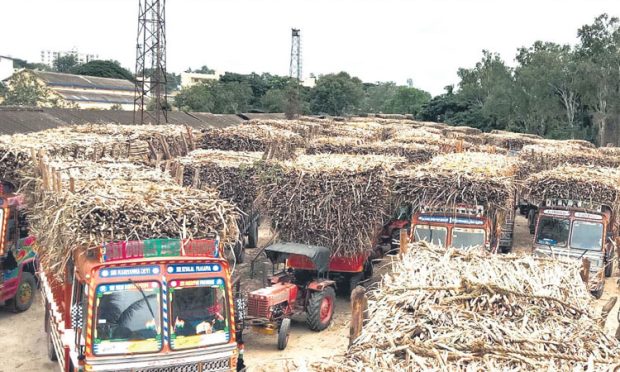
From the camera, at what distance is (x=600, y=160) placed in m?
25.8

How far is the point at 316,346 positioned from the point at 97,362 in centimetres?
554

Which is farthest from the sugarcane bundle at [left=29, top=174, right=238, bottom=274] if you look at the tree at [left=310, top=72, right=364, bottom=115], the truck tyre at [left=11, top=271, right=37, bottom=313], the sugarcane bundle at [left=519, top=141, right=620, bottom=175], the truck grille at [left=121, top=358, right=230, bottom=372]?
the tree at [left=310, top=72, right=364, bottom=115]

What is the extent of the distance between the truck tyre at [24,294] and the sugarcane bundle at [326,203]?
539 centimetres

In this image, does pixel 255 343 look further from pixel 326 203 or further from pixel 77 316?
pixel 77 316

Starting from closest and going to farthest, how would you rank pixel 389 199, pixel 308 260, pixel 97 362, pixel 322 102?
pixel 97 362, pixel 308 260, pixel 389 199, pixel 322 102

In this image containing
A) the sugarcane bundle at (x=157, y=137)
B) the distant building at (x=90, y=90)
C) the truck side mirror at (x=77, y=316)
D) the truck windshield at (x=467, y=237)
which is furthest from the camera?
the distant building at (x=90, y=90)

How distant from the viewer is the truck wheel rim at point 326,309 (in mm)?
12914

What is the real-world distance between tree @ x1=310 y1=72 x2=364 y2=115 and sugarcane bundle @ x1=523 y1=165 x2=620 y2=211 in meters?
64.0

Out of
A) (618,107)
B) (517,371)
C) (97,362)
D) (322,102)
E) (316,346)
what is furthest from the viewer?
(322,102)

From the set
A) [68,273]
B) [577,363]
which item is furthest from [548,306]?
[68,273]

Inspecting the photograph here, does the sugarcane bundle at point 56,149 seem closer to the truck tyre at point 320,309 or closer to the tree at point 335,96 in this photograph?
the truck tyre at point 320,309

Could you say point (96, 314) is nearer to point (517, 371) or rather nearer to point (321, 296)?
point (517, 371)

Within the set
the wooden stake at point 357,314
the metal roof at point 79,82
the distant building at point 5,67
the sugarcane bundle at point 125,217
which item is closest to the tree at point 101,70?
the metal roof at point 79,82

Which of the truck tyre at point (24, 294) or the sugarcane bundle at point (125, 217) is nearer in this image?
the sugarcane bundle at point (125, 217)
